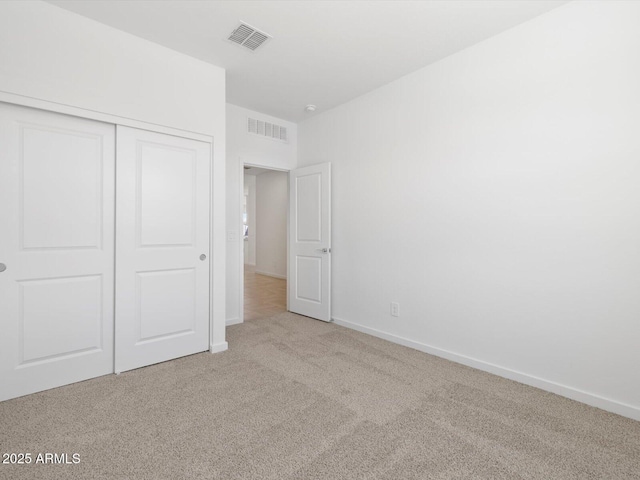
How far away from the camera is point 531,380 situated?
7.86 ft

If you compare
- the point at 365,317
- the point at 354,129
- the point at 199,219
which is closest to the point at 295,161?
the point at 354,129

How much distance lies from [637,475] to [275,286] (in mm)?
5795

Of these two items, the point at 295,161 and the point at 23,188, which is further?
the point at 295,161

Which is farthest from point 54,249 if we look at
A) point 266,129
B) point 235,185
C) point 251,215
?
point 251,215

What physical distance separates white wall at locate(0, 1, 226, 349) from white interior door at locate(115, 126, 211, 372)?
13 cm

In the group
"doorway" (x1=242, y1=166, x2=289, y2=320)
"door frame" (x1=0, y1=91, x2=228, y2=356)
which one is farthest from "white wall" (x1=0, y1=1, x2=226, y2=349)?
"doorway" (x1=242, y1=166, x2=289, y2=320)

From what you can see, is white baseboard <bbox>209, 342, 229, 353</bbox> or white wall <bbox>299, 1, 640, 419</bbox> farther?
white baseboard <bbox>209, 342, 229, 353</bbox>

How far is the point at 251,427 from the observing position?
1850mm

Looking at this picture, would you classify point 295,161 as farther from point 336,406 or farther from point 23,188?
point 336,406

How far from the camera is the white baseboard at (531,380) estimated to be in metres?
2.03

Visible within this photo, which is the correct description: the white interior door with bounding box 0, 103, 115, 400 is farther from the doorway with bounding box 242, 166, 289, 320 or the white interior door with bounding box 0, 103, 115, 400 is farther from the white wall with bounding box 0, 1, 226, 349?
the doorway with bounding box 242, 166, 289, 320

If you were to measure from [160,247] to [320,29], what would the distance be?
2261 mm

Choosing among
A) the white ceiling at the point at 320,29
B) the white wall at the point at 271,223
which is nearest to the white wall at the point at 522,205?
the white ceiling at the point at 320,29

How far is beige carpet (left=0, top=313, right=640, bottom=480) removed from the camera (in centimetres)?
154
